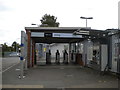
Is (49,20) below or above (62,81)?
above

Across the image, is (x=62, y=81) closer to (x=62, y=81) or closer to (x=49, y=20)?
(x=62, y=81)

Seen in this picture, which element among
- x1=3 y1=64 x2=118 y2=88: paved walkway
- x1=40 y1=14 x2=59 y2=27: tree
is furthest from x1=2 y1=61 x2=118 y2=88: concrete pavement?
x1=40 y1=14 x2=59 y2=27: tree

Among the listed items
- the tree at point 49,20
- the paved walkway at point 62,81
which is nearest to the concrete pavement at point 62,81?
the paved walkway at point 62,81

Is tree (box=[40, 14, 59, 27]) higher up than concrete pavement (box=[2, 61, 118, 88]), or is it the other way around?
tree (box=[40, 14, 59, 27])

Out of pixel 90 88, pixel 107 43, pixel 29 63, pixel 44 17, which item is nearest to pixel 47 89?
pixel 90 88

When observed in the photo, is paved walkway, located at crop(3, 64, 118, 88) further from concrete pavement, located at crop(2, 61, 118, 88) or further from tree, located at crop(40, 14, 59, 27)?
tree, located at crop(40, 14, 59, 27)

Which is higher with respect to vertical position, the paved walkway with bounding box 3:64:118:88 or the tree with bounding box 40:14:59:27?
the tree with bounding box 40:14:59:27

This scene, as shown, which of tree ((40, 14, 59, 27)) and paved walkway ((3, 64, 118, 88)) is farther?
tree ((40, 14, 59, 27))

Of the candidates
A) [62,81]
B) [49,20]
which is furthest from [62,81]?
[49,20]

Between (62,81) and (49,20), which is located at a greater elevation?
(49,20)

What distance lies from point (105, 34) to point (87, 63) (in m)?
8.23

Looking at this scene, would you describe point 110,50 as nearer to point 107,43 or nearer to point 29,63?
point 107,43

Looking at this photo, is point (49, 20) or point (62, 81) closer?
point (62, 81)

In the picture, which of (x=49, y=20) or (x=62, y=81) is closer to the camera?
(x=62, y=81)
